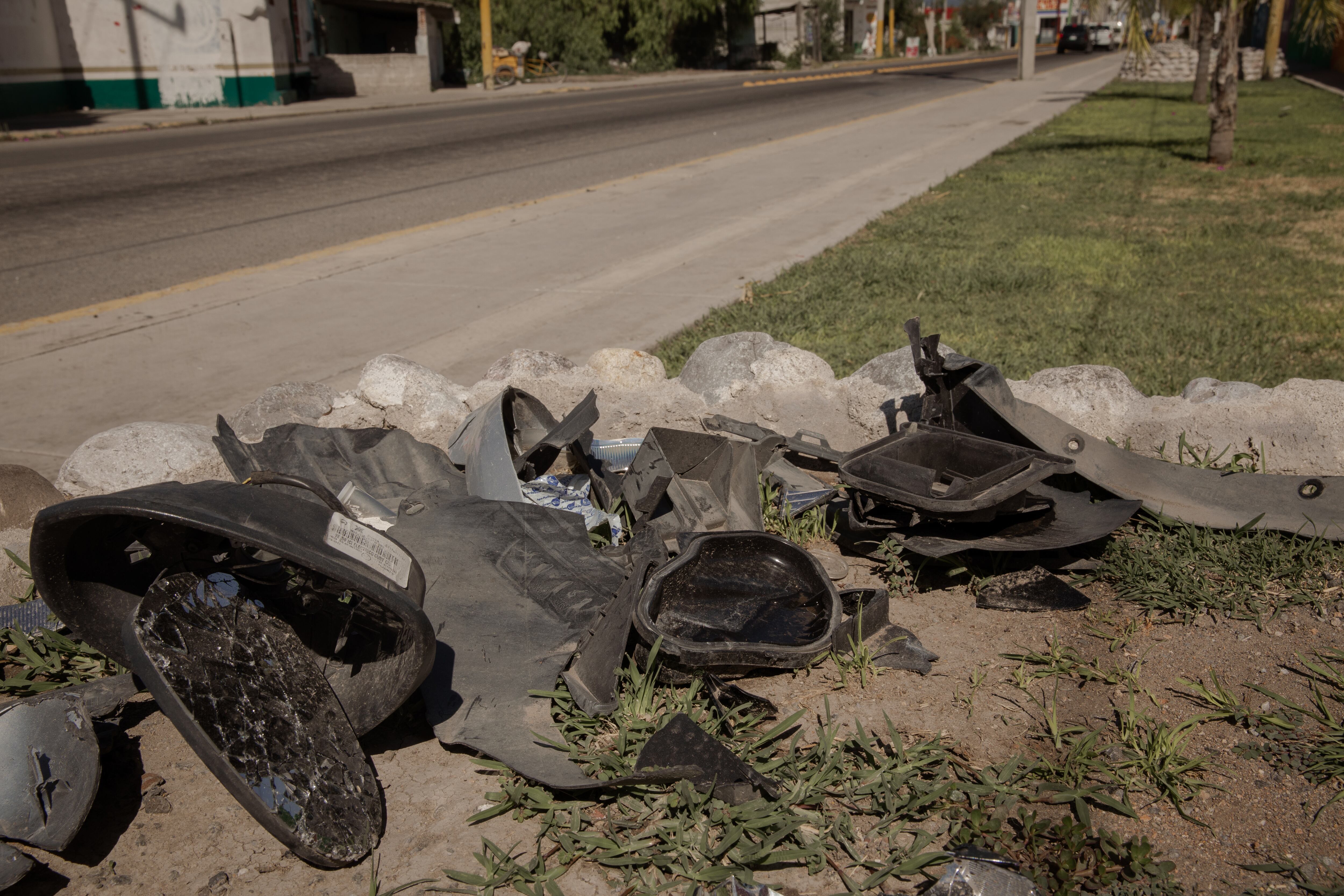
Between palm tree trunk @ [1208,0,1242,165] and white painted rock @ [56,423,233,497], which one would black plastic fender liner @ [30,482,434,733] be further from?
palm tree trunk @ [1208,0,1242,165]

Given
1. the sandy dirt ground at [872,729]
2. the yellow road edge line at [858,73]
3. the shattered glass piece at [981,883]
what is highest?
the yellow road edge line at [858,73]

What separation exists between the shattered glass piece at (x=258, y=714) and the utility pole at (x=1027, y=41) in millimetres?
34116

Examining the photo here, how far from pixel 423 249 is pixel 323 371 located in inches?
136

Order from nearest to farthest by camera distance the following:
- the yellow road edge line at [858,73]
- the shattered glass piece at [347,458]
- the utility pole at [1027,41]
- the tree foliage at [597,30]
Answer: the shattered glass piece at [347,458]
the utility pole at [1027,41]
the yellow road edge line at [858,73]
the tree foliage at [597,30]

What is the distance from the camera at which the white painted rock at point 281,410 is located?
4.17 meters

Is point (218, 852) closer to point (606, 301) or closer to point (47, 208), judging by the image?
point (606, 301)

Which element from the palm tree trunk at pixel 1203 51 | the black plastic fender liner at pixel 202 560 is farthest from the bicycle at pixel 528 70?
the black plastic fender liner at pixel 202 560

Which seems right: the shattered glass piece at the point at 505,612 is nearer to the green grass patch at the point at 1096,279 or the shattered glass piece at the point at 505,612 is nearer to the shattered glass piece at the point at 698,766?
the shattered glass piece at the point at 698,766

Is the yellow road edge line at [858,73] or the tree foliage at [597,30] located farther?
the tree foliage at [597,30]

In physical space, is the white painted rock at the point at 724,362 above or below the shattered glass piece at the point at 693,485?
above

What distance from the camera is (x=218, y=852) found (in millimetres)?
2111

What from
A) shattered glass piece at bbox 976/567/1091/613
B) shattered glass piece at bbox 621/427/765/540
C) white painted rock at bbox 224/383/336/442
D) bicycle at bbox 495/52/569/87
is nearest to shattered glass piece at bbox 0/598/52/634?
white painted rock at bbox 224/383/336/442

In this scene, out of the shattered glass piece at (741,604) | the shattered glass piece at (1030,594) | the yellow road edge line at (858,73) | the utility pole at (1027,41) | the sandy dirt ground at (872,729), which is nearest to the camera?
the sandy dirt ground at (872,729)

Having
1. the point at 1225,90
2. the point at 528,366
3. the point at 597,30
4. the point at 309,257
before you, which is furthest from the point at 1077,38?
the point at 528,366
